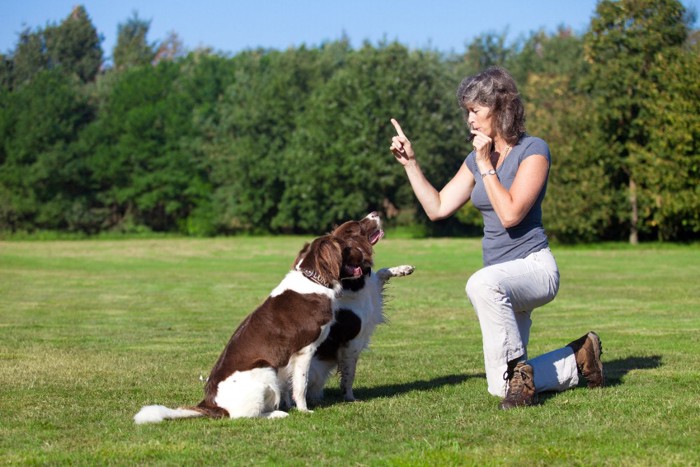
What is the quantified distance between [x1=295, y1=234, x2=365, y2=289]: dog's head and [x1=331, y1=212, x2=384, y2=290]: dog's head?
0.06 m

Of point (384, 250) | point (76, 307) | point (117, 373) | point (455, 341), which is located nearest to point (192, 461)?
point (117, 373)

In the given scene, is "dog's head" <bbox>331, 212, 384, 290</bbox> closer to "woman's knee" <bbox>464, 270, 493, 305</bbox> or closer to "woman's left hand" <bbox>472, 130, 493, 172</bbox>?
"woman's knee" <bbox>464, 270, 493, 305</bbox>

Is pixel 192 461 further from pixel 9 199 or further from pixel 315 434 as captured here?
pixel 9 199

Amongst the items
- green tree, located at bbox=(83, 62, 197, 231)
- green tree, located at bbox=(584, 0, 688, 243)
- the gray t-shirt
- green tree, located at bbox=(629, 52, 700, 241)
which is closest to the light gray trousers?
the gray t-shirt

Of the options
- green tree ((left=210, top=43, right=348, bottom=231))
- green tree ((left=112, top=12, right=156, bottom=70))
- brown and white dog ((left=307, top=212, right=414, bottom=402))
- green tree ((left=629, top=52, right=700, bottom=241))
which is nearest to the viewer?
brown and white dog ((left=307, top=212, right=414, bottom=402))

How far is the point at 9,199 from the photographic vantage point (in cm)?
6278

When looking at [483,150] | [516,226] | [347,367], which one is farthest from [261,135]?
[483,150]

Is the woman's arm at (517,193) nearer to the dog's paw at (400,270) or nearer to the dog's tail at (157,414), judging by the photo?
the dog's paw at (400,270)

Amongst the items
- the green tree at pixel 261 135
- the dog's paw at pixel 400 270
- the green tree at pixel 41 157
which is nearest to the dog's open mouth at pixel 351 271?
the dog's paw at pixel 400 270

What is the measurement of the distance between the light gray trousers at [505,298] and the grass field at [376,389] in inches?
14.5

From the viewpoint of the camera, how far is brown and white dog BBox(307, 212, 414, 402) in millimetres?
7488

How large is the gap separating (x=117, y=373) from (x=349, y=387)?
2941mm

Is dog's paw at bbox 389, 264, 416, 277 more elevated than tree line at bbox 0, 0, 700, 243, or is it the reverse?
tree line at bbox 0, 0, 700, 243

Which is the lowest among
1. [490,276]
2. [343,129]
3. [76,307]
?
[76,307]
